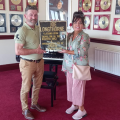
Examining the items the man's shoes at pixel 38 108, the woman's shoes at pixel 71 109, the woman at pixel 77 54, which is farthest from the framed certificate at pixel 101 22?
the man's shoes at pixel 38 108

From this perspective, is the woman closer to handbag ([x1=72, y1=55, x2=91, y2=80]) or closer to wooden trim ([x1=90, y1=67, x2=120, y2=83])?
handbag ([x1=72, y1=55, x2=91, y2=80])

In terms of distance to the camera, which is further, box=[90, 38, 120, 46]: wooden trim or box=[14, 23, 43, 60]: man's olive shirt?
box=[90, 38, 120, 46]: wooden trim

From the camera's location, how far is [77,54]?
1.83 meters

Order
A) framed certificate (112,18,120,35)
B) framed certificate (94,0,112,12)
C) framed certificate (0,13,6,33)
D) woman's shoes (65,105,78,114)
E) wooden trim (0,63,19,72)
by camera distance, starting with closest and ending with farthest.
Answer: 1. woman's shoes (65,105,78,114)
2. framed certificate (112,18,120,35)
3. framed certificate (94,0,112,12)
4. framed certificate (0,13,6,33)
5. wooden trim (0,63,19,72)

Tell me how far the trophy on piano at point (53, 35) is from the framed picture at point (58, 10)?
1721 millimetres

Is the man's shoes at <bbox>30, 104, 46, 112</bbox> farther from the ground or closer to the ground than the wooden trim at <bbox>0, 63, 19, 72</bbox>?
closer to the ground

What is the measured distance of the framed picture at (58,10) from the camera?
11.6 ft

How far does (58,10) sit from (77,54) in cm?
208

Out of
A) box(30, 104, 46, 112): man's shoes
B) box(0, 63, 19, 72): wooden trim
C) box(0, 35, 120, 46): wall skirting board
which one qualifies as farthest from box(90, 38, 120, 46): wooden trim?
box(0, 63, 19, 72): wooden trim

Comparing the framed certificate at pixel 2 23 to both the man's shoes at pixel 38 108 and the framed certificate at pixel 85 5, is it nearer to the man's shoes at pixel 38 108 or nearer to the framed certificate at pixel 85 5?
the framed certificate at pixel 85 5

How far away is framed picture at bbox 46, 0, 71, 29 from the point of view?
354cm

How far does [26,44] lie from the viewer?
6.27ft

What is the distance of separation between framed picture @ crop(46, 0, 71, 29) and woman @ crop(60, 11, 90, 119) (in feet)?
5.68

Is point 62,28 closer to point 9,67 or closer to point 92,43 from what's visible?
point 92,43
